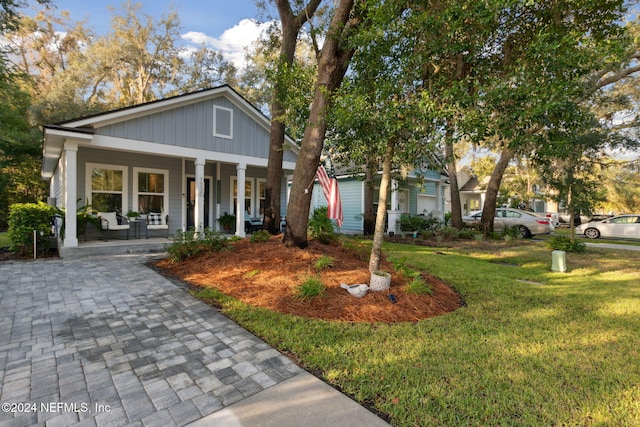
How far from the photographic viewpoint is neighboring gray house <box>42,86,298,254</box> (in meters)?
7.68

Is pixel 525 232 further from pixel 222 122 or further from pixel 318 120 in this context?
pixel 222 122

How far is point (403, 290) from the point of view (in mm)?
4324

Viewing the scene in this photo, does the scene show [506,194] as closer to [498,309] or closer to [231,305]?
[498,309]

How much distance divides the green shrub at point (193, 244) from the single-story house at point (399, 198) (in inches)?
350

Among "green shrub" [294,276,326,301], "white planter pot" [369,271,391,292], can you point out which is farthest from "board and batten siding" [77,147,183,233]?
"white planter pot" [369,271,391,292]

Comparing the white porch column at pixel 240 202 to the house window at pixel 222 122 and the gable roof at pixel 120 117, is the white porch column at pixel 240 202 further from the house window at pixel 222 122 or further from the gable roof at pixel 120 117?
the gable roof at pixel 120 117

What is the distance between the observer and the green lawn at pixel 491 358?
6.75 feet

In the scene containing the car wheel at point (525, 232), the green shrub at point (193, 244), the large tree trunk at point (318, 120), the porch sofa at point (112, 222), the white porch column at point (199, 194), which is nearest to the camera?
the large tree trunk at point (318, 120)

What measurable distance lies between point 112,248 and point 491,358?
8.61 meters

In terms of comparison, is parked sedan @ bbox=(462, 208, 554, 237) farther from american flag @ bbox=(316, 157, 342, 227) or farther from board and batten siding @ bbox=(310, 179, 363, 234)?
american flag @ bbox=(316, 157, 342, 227)

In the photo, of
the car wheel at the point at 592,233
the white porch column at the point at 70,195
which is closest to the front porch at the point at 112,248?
the white porch column at the point at 70,195

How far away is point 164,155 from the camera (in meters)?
8.88

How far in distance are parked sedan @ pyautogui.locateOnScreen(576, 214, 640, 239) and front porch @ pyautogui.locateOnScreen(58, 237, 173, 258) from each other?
62.9ft

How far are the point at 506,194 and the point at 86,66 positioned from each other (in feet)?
106
